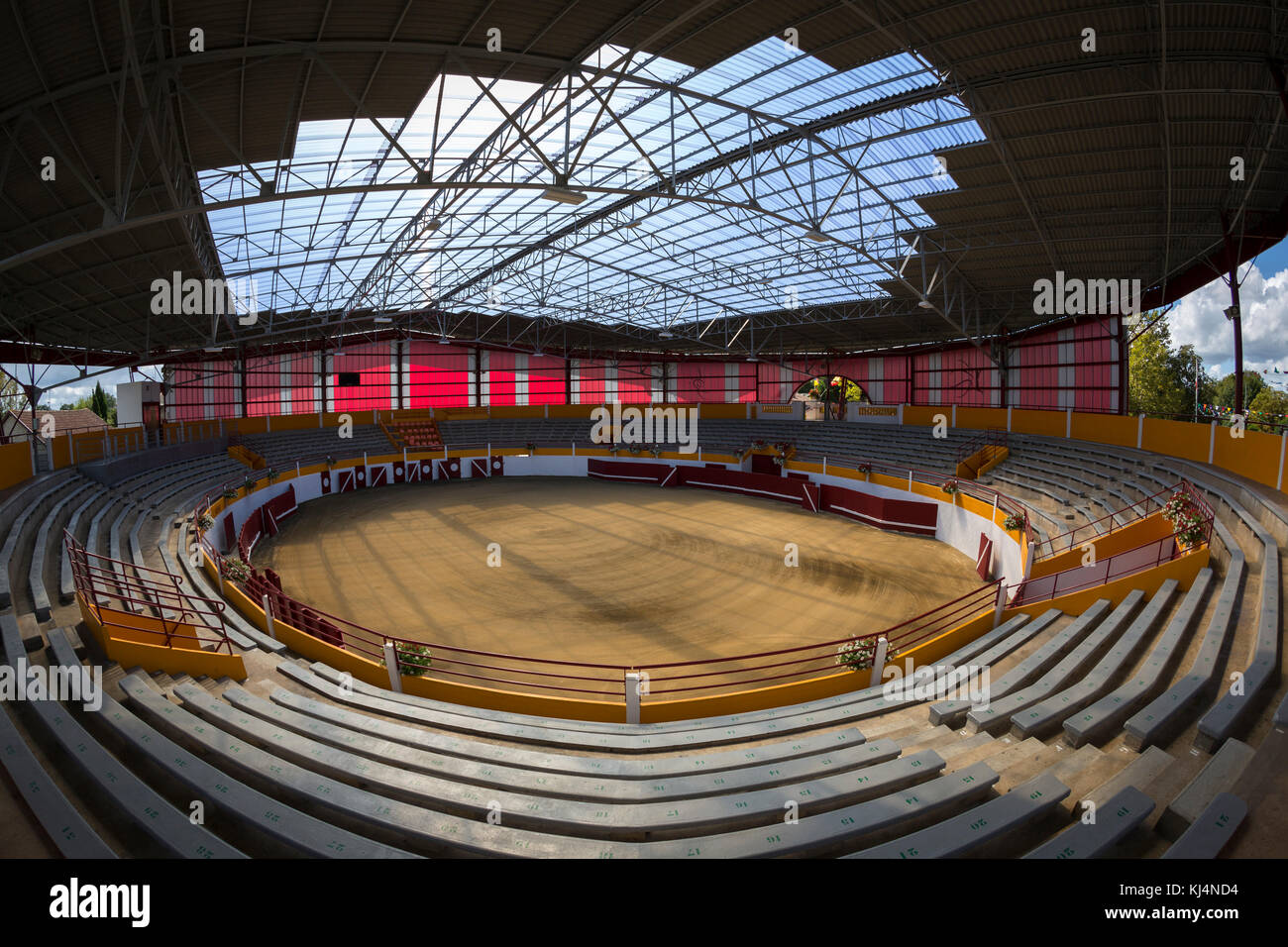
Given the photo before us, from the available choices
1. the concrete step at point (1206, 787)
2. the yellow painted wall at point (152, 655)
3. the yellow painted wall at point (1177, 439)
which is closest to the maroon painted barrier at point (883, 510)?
the yellow painted wall at point (1177, 439)

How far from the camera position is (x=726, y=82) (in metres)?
16.1

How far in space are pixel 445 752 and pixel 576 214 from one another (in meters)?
25.6

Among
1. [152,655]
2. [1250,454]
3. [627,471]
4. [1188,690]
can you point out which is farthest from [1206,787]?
[627,471]

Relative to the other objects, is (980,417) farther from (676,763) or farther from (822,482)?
(676,763)

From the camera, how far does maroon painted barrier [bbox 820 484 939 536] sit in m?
23.6

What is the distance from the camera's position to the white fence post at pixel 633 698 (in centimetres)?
816

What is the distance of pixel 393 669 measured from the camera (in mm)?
9070

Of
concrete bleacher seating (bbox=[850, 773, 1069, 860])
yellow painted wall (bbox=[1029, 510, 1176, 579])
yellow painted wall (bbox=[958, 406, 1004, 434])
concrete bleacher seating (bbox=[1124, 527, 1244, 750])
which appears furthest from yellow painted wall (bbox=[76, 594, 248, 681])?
yellow painted wall (bbox=[958, 406, 1004, 434])

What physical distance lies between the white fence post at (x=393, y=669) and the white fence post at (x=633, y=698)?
3716 millimetres

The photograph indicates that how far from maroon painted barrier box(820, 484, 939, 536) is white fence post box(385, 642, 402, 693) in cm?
2106

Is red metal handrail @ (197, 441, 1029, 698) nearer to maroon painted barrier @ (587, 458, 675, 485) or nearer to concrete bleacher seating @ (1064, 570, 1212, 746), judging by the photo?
concrete bleacher seating @ (1064, 570, 1212, 746)

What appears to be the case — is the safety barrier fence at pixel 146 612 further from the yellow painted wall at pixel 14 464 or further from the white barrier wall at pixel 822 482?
the white barrier wall at pixel 822 482

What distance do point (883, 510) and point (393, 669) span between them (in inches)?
850
